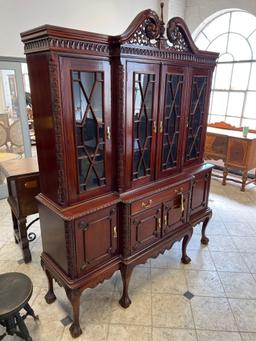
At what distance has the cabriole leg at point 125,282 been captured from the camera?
1.96 metres

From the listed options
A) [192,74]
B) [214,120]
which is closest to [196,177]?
[192,74]

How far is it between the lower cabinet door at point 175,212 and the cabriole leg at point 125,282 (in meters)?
0.47

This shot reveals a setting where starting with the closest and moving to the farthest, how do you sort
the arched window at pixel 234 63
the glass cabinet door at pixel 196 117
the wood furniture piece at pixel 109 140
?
the wood furniture piece at pixel 109 140
the glass cabinet door at pixel 196 117
the arched window at pixel 234 63

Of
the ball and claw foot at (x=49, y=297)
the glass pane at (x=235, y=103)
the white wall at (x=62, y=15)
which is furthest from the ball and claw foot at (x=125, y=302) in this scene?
the glass pane at (x=235, y=103)

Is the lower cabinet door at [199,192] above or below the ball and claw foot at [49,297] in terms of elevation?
above

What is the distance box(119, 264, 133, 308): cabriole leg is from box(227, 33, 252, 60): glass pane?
4.34 m

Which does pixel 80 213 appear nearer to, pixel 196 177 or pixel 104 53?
pixel 104 53

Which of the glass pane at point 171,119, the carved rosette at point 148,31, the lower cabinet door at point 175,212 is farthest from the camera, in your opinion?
the lower cabinet door at point 175,212

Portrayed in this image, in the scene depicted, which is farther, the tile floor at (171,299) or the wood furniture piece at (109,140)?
the tile floor at (171,299)

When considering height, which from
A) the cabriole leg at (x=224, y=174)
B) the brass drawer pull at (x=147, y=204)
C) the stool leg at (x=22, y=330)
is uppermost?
the brass drawer pull at (x=147, y=204)

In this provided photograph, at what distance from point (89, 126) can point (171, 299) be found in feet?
5.21

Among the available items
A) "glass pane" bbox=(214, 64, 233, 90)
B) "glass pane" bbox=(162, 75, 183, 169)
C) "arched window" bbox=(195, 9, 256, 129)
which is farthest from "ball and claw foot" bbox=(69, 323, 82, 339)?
"glass pane" bbox=(214, 64, 233, 90)

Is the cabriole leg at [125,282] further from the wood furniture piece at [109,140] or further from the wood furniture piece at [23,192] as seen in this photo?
the wood furniture piece at [23,192]

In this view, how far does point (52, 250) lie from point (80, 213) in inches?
18.8
